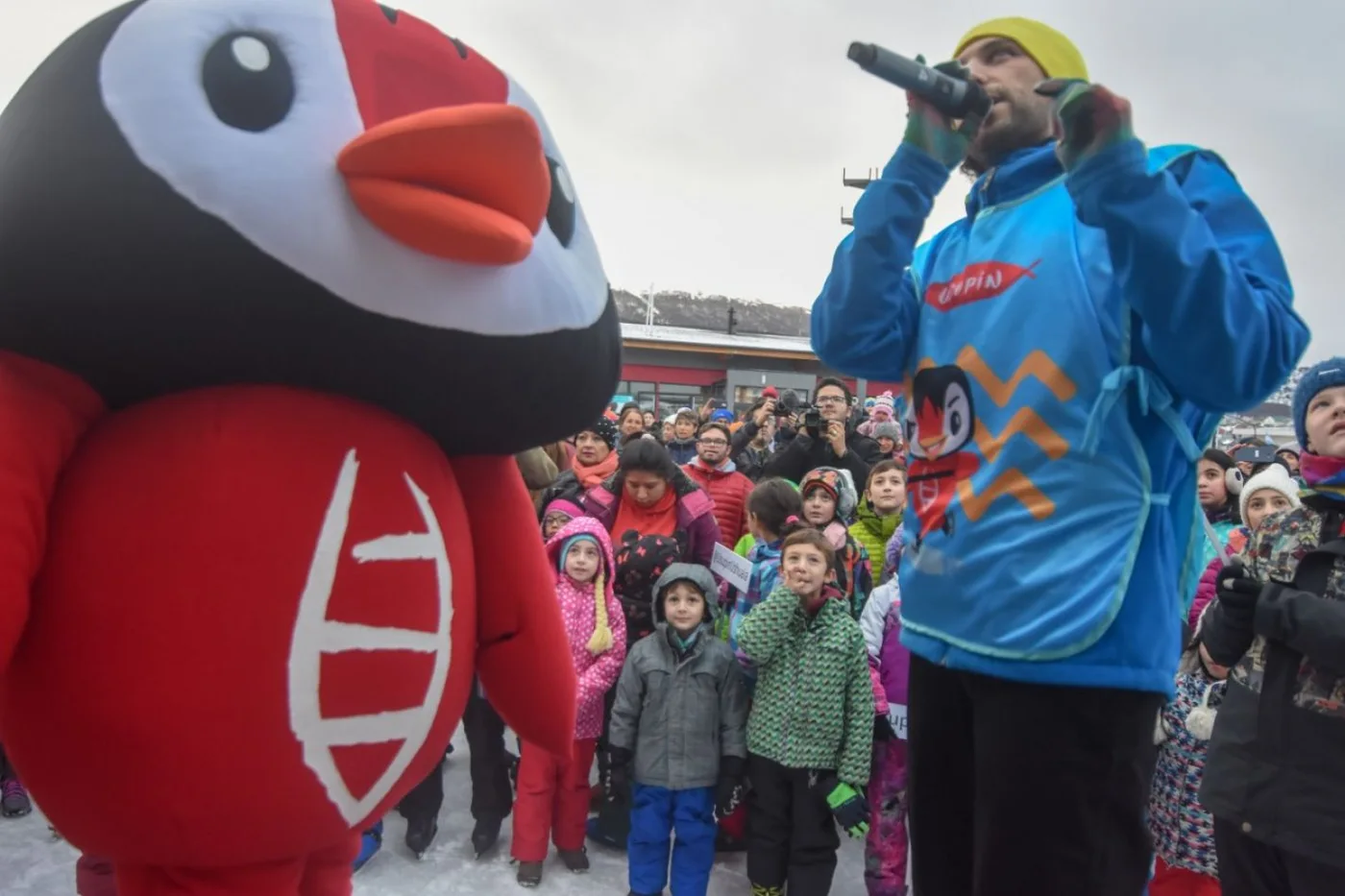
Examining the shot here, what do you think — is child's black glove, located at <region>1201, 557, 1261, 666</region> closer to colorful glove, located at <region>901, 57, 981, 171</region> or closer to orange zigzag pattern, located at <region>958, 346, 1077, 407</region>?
orange zigzag pattern, located at <region>958, 346, 1077, 407</region>

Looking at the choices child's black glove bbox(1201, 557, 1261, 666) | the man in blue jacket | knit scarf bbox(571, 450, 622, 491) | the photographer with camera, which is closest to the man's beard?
the man in blue jacket

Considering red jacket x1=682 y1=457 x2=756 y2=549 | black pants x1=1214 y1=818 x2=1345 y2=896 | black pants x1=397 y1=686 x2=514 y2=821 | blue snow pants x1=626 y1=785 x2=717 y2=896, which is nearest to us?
black pants x1=1214 y1=818 x2=1345 y2=896

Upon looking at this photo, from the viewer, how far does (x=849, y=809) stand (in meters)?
2.65

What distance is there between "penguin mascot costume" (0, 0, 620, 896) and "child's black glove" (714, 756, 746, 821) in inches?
76.2

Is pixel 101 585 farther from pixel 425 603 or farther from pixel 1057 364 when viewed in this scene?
pixel 1057 364

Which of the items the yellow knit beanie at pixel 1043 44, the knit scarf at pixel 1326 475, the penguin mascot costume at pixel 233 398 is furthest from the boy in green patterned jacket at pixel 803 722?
the penguin mascot costume at pixel 233 398

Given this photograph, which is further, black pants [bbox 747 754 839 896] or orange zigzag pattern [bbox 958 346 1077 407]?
black pants [bbox 747 754 839 896]

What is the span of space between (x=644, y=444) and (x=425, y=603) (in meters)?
2.69

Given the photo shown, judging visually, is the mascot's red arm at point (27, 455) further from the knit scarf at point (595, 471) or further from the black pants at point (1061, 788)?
the knit scarf at point (595, 471)

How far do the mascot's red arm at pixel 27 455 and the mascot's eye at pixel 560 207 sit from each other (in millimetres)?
584

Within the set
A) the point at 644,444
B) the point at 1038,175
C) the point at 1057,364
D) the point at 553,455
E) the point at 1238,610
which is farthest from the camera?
the point at 553,455

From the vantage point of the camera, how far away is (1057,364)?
48.1 inches

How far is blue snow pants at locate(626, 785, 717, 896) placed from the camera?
289cm

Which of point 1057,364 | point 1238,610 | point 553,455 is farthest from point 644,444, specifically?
point 1057,364
